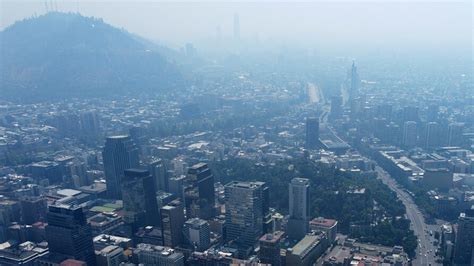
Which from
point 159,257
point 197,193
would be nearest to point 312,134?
point 197,193

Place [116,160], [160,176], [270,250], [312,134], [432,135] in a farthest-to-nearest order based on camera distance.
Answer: [312,134] < [432,135] < [160,176] < [116,160] < [270,250]

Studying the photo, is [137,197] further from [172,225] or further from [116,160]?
[116,160]

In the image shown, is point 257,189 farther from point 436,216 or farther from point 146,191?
point 436,216

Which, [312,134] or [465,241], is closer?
[465,241]

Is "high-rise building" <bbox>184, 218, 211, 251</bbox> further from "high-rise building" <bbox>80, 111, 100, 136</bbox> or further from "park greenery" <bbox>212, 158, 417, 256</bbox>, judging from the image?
"high-rise building" <bbox>80, 111, 100, 136</bbox>

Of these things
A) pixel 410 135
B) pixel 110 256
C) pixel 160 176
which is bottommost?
pixel 110 256

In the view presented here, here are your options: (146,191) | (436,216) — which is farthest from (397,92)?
(146,191)

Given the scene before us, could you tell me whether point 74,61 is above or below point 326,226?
above

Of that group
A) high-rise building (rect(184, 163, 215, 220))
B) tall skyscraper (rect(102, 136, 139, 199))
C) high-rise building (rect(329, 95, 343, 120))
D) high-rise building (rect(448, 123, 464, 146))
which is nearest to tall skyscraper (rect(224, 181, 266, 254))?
high-rise building (rect(184, 163, 215, 220))
